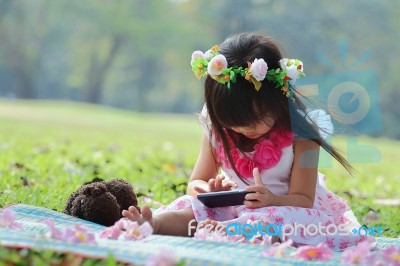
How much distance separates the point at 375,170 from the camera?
238 inches

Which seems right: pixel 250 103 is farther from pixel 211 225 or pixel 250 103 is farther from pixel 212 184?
pixel 211 225

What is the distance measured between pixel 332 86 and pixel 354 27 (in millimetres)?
18228

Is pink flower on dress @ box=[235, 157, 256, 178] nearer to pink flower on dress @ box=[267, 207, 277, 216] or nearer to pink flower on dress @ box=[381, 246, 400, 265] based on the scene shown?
pink flower on dress @ box=[267, 207, 277, 216]

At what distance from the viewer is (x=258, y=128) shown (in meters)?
2.30

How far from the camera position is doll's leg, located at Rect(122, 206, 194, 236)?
2078mm

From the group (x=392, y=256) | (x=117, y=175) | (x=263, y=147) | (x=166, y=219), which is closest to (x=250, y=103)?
(x=263, y=147)

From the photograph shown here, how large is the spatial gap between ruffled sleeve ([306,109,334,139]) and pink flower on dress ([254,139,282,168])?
0.57ft

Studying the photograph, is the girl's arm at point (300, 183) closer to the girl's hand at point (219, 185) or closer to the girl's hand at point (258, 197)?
the girl's hand at point (258, 197)

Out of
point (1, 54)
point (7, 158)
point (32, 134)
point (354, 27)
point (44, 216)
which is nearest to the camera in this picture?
point (44, 216)

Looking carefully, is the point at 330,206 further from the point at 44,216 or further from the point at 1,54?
the point at 1,54

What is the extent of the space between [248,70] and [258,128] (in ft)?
0.60

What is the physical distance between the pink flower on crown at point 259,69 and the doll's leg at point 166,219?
1.52 feet

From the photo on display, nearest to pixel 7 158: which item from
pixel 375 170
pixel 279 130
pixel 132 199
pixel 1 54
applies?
pixel 132 199

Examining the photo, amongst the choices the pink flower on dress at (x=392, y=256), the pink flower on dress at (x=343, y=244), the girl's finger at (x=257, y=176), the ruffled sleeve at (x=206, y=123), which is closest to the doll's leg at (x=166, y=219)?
the girl's finger at (x=257, y=176)
